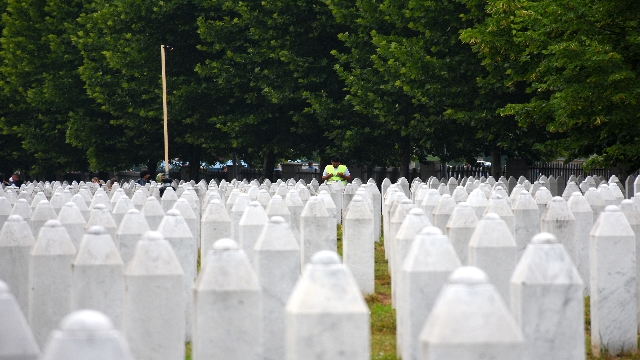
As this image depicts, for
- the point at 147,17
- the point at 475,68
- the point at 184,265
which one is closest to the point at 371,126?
the point at 475,68

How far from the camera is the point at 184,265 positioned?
10492 millimetres

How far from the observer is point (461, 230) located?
1123 cm

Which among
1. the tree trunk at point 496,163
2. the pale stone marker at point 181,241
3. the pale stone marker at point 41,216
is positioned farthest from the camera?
the tree trunk at point 496,163

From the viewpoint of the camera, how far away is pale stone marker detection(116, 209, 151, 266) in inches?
444

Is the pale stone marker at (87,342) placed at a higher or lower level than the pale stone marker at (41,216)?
lower

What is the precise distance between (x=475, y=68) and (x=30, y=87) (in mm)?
27383

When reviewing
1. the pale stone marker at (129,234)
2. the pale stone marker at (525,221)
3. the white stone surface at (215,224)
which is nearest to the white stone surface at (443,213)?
the pale stone marker at (525,221)

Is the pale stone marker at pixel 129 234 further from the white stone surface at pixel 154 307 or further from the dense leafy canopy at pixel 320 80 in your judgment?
the dense leafy canopy at pixel 320 80

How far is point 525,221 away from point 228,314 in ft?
24.2

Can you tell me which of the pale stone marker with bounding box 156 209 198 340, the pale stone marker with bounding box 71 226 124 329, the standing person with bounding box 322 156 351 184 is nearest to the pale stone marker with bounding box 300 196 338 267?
the pale stone marker with bounding box 156 209 198 340

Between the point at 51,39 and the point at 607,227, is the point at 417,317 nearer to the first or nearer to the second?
the point at 607,227

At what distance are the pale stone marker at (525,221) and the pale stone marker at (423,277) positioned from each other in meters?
5.63

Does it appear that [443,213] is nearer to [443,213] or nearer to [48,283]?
[443,213]

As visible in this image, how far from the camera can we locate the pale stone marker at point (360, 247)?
42.4 feet
